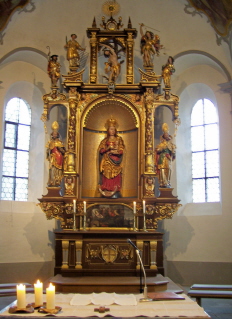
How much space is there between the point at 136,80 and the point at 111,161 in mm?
3508

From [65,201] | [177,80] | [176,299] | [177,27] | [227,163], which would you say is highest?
[177,27]

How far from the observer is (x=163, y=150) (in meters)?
11.5

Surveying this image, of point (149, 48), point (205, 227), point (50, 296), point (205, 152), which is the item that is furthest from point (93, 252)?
point (149, 48)

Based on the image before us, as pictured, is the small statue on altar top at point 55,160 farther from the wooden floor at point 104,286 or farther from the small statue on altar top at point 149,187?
the wooden floor at point 104,286

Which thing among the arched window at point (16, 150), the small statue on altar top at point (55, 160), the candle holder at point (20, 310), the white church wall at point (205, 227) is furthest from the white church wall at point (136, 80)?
the candle holder at point (20, 310)

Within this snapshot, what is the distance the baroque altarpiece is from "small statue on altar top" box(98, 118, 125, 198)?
0.03 metres

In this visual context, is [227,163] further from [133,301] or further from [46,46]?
[133,301]

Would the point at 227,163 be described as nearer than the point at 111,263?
No

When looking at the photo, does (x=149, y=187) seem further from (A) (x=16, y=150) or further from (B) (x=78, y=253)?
(A) (x=16, y=150)

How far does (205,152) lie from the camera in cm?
1395

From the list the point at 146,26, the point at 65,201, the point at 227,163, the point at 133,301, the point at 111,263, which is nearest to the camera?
the point at 133,301

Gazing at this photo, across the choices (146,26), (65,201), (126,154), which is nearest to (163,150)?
(126,154)

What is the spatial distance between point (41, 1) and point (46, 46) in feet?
4.59

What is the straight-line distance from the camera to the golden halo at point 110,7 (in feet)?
A: 44.2
